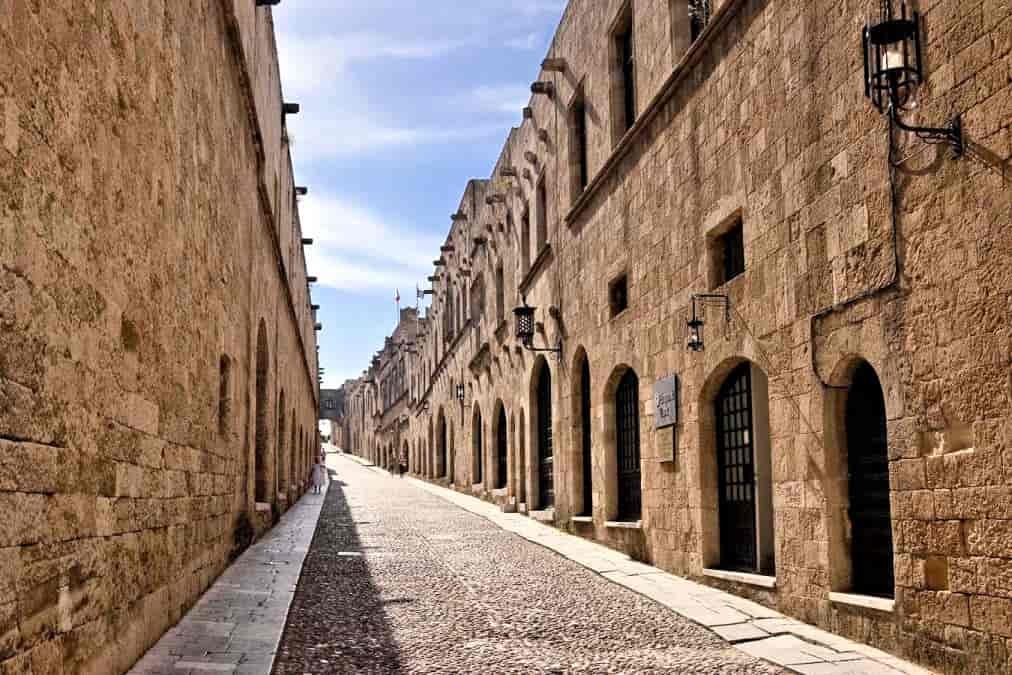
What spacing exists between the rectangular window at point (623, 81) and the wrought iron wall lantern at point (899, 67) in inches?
266

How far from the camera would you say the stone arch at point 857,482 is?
22.2 feet

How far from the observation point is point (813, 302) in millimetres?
7320

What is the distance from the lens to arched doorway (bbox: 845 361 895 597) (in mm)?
6746

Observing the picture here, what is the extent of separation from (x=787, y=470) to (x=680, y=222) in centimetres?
345

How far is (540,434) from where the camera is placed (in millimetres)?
18828

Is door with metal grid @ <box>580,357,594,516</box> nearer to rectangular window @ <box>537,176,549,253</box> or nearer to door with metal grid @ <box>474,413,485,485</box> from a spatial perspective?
rectangular window @ <box>537,176,549,253</box>

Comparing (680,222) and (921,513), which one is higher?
(680,222)

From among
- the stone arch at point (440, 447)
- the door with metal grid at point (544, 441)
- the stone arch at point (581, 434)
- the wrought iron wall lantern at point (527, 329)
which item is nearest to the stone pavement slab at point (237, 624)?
the stone arch at point (581, 434)

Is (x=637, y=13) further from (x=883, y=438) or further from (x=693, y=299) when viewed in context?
(x=883, y=438)

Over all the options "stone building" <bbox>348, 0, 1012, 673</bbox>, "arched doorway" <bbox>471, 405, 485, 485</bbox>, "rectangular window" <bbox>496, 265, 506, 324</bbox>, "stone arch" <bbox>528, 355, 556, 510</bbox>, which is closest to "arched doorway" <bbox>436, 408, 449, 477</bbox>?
"arched doorway" <bbox>471, 405, 485, 485</bbox>

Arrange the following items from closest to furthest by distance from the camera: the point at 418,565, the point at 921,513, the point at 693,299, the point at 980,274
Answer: the point at 980,274
the point at 921,513
the point at 693,299
the point at 418,565

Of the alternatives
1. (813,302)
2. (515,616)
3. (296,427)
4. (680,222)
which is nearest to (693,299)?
(680,222)

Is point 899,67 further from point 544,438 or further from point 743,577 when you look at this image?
point 544,438

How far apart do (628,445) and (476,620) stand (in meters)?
5.50
